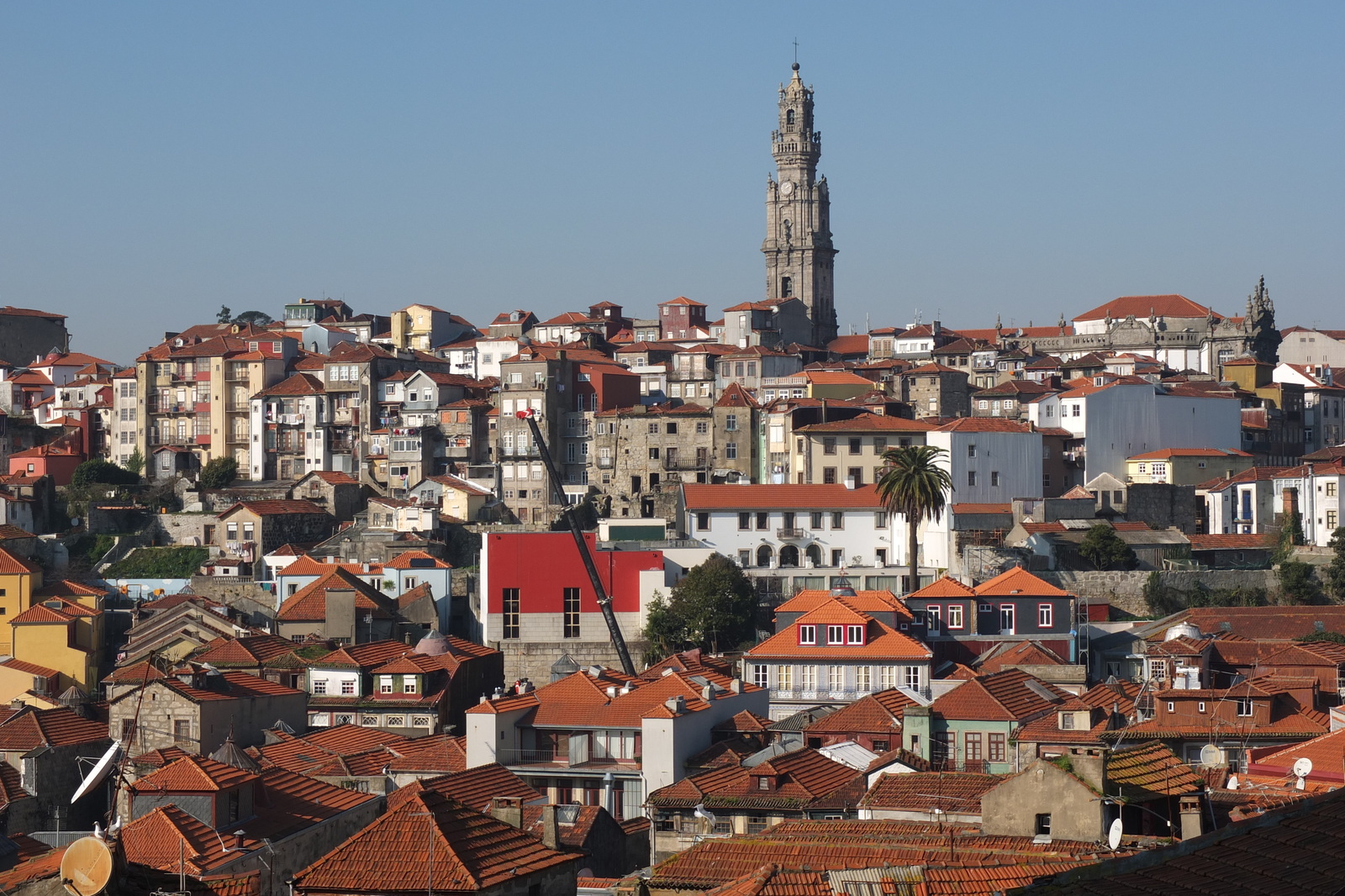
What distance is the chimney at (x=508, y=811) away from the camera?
25.4m

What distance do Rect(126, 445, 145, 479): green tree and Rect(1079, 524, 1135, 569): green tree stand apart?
184 feet

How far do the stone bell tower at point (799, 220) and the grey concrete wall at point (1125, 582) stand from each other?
6584 cm

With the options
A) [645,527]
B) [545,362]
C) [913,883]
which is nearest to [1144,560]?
[645,527]

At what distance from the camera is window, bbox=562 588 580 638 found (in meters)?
68.8

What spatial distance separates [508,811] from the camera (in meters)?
25.8

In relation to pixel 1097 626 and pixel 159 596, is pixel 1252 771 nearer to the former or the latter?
pixel 1097 626

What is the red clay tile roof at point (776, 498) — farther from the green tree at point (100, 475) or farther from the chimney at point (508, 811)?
the chimney at point (508, 811)

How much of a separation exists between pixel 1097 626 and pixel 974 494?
14.3 m

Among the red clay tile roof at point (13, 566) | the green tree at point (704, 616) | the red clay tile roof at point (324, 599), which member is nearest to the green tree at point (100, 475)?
the red clay tile roof at point (13, 566)

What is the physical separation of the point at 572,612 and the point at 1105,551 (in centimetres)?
1973

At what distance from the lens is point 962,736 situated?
4288 cm

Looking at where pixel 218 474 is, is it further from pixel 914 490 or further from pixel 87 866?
pixel 87 866

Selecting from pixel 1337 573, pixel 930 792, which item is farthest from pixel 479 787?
Answer: pixel 1337 573

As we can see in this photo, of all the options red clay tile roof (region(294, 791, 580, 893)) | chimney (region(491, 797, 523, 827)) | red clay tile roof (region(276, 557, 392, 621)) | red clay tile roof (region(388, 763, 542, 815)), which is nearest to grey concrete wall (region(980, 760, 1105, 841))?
red clay tile roof (region(294, 791, 580, 893))
